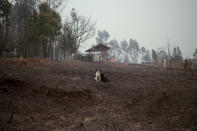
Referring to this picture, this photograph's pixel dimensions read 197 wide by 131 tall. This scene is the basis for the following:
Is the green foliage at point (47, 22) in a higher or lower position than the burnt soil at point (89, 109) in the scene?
higher

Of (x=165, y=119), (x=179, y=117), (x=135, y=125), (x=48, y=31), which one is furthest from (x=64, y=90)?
(x=48, y=31)

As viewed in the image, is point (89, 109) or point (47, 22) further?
point (47, 22)

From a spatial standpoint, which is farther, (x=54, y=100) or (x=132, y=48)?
(x=132, y=48)

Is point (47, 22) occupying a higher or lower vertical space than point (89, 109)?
higher

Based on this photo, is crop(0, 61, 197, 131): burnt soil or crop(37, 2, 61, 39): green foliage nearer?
crop(0, 61, 197, 131): burnt soil

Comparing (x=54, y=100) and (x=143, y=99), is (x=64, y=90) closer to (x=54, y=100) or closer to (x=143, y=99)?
(x=54, y=100)

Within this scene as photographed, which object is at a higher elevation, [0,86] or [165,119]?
[0,86]

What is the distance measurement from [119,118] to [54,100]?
2.56 metres

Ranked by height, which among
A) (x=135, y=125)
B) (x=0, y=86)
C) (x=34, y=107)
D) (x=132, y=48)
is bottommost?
(x=135, y=125)

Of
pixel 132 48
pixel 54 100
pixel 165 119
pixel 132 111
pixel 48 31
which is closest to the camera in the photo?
pixel 165 119

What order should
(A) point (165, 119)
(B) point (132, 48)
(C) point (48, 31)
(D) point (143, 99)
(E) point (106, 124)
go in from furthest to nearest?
(B) point (132, 48)
(C) point (48, 31)
(D) point (143, 99)
(A) point (165, 119)
(E) point (106, 124)

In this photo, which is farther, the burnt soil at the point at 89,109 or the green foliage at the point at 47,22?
the green foliage at the point at 47,22

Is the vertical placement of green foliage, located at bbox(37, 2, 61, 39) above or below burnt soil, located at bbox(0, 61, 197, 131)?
above

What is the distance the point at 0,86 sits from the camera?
226 inches
